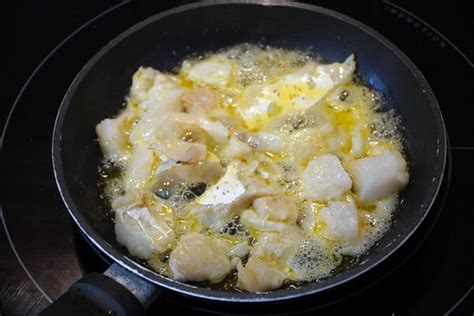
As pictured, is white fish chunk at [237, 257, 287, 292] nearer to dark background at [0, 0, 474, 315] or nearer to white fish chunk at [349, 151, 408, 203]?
white fish chunk at [349, 151, 408, 203]

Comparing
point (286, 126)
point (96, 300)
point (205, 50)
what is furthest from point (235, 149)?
point (96, 300)

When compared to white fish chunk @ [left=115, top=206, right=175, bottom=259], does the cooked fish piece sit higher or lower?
higher

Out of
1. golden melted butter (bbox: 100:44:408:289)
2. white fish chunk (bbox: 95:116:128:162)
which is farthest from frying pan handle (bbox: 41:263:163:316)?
white fish chunk (bbox: 95:116:128:162)

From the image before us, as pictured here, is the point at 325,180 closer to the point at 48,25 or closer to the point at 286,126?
the point at 286,126

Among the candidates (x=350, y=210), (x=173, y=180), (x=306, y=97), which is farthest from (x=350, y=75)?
(x=173, y=180)

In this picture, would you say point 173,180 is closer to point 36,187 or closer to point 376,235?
point 36,187

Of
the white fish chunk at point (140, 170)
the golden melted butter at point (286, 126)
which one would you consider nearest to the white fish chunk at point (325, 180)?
the golden melted butter at point (286, 126)
